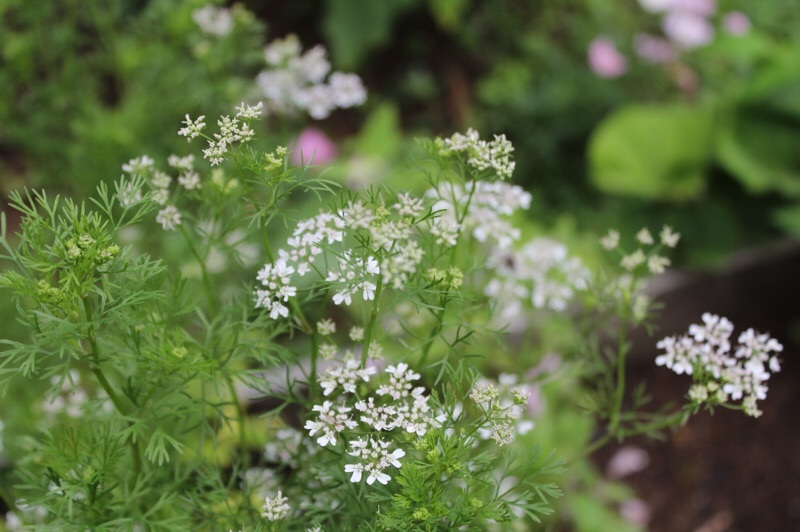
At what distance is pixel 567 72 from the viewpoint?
388cm

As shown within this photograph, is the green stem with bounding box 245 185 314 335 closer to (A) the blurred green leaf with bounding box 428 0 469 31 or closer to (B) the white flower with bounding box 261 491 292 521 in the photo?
(B) the white flower with bounding box 261 491 292 521

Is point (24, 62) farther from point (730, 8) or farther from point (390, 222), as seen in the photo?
point (730, 8)

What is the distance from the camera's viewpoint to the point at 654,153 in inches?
130

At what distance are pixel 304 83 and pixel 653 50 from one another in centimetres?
261

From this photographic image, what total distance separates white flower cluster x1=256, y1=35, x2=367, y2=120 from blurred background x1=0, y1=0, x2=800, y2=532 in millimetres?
179

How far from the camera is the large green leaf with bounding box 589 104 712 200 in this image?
3.26m

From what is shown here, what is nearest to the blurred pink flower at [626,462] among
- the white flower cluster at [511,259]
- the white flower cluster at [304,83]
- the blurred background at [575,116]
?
the blurred background at [575,116]

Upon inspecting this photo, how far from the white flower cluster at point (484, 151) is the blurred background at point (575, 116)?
998mm

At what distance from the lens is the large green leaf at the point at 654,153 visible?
3258 millimetres

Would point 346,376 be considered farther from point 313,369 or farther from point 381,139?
point 381,139

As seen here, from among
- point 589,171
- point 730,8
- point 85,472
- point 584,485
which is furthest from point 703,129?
point 85,472

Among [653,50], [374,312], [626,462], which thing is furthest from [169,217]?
[653,50]

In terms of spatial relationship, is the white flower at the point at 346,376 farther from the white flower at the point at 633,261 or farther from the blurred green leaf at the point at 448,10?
the blurred green leaf at the point at 448,10

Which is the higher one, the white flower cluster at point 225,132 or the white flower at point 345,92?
the white flower at point 345,92
